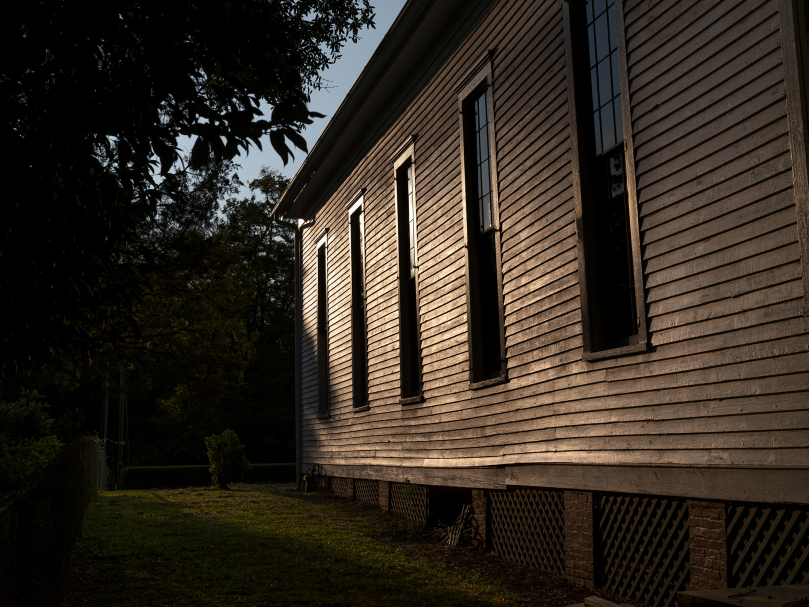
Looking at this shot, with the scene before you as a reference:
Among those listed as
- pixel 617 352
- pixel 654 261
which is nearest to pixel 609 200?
pixel 654 261

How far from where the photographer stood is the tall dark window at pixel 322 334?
18703mm

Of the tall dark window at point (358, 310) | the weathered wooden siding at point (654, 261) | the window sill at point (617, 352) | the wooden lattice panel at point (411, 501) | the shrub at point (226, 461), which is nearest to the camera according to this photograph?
the weathered wooden siding at point (654, 261)

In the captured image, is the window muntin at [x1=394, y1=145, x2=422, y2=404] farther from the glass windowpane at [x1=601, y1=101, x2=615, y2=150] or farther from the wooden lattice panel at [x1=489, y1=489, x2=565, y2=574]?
the glass windowpane at [x1=601, y1=101, x2=615, y2=150]

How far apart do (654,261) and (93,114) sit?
4566mm

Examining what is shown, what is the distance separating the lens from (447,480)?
35.6ft

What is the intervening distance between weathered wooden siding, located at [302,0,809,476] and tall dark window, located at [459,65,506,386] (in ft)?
1.00

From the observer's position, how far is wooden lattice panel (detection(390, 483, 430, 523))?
1203cm

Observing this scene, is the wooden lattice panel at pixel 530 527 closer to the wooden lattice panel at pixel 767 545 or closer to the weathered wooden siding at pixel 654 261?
the weathered wooden siding at pixel 654 261

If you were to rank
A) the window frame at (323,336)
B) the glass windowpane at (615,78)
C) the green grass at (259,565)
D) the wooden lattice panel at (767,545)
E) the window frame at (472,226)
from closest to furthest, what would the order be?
the wooden lattice panel at (767,545)
the green grass at (259,565)
the glass windowpane at (615,78)
the window frame at (472,226)
the window frame at (323,336)

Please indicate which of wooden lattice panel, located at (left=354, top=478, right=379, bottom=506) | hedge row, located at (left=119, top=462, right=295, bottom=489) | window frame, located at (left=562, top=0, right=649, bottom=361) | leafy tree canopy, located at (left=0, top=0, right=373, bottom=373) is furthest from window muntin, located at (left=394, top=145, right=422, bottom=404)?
hedge row, located at (left=119, top=462, right=295, bottom=489)

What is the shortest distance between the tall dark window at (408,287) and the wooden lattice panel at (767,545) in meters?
7.33

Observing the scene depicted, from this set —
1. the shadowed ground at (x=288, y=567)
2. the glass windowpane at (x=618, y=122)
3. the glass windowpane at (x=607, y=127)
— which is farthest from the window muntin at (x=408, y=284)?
the glass windowpane at (x=618, y=122)

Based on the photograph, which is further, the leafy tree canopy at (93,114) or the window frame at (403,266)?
the window frame at (403,266)

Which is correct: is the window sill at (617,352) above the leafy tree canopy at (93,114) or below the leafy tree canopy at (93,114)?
below
